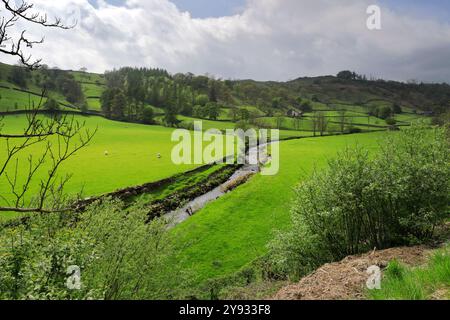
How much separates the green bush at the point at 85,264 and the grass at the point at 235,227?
2215mm

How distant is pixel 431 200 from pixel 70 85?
628 feet

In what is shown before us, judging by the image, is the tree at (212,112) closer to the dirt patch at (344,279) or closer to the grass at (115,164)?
the grass at (115,164)

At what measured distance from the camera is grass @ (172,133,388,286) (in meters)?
26.4

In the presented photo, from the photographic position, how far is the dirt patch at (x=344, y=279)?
10.1m

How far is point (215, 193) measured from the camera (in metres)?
51.0

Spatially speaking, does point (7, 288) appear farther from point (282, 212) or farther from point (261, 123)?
point (261, 123)

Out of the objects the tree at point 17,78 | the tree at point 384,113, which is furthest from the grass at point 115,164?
the tree at point 384,113

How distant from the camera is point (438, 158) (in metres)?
18.7

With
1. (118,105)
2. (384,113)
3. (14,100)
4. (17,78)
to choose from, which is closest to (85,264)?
(118,105)

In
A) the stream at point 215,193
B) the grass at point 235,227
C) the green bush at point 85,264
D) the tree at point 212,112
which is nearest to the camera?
the green bush at point 85,264

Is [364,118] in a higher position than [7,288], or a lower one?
higher

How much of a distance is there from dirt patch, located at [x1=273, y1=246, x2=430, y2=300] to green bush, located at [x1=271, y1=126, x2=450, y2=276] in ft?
10.5

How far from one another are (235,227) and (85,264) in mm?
23880
